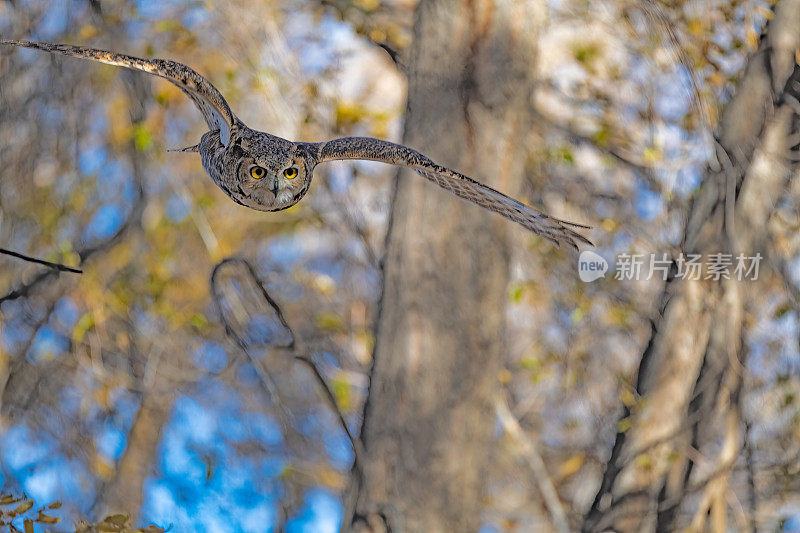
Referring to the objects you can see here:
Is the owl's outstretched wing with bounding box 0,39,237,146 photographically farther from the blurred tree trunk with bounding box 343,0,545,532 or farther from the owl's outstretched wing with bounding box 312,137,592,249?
the blurred tree trunk with bounding box 343,0,545,532

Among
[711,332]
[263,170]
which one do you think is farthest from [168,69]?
[711,332]

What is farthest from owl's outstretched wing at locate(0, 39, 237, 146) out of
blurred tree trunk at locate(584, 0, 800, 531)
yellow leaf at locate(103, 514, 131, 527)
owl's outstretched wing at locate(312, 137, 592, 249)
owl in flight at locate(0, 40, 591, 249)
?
blurred tree trunk at locate(584, 0, 800, 531)

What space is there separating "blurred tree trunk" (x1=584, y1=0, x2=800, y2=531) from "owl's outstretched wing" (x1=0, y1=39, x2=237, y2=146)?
10.0 ft

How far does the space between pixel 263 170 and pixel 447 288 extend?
1587 mm

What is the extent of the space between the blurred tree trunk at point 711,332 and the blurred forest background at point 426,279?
16 mm

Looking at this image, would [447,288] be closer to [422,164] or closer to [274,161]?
[422,164]

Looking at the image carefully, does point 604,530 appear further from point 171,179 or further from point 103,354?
point 103,354

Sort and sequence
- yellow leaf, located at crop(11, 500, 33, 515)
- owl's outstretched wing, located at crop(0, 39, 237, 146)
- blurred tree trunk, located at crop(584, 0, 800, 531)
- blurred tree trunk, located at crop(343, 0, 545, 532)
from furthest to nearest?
1. blurred tree trunk, located at crop(584, 0, 800, 531)
2. blurred tree trunk, located at crop(343, 0, 545, 532)
3. owl's outstretched wing, located at crop(0, 39, 237, 146)
4. yellow leaf, located at crop(11, 500, 33, 515)

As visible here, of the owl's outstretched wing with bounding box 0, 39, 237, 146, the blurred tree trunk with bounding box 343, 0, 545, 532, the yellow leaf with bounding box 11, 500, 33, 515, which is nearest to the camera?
the yellow leaf with bounding box 11, 500, 33, 515

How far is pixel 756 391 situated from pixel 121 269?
4990 mm

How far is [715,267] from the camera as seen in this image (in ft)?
15.0

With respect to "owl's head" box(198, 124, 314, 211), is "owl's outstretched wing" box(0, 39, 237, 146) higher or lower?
higher

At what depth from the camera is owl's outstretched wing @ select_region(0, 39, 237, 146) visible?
1.99 metres

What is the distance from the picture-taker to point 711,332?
179 inches
